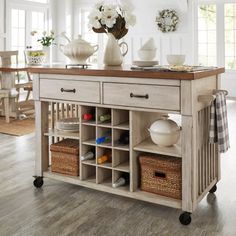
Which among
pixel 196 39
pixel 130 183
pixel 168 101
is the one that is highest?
pixel 196 39

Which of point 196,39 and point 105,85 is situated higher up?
point 196,39

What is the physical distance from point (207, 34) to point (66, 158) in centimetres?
671

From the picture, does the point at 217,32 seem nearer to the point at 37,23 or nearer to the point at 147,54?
the point at 37,23

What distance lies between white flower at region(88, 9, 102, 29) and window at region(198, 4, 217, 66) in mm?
6430

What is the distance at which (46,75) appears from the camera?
2627 mm

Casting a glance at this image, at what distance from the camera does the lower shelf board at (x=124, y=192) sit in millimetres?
2232

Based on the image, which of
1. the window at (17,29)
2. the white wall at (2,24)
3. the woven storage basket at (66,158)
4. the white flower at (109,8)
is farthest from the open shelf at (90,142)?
the window at (17,29)

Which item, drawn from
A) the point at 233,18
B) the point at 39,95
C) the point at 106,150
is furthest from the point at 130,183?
the point at 233,18

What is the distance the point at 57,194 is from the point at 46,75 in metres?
0.85

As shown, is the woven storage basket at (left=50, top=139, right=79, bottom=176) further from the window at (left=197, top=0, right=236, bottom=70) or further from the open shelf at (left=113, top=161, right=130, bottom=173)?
the window at (left=197, top=0, right=236, bottom=70)

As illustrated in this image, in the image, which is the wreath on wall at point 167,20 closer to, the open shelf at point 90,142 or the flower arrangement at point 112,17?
the flower arrangement at point 112,17

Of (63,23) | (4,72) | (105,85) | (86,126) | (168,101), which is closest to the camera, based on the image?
(168,101)

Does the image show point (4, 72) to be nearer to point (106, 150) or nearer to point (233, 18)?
point (106, 150)

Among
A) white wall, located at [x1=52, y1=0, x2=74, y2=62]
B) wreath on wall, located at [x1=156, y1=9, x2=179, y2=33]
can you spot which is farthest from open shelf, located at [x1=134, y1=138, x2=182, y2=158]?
white wall, located at [x1=52, y1=0, x2=74, y2=62]
